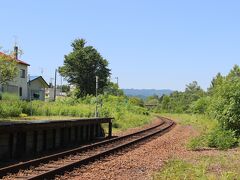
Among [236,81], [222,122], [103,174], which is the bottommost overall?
[103,174]

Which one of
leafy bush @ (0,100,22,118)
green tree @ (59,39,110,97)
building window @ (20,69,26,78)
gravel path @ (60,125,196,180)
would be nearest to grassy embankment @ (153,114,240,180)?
gravel path @ (60,125,196,180)

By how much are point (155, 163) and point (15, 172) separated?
15.1 ft

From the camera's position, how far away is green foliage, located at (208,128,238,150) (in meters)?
19.1

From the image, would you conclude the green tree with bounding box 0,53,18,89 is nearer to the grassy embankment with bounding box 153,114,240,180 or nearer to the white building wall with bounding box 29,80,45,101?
the grassy embankment with bounding box 153,114,240,180

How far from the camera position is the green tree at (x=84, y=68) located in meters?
96.4

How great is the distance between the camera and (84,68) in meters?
98.0

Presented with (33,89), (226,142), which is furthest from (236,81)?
(33,89)

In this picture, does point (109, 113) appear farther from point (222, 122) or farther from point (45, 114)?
point (222, 122)

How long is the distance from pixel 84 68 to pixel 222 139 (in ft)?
261

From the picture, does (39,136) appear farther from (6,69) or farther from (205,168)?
(6,69)

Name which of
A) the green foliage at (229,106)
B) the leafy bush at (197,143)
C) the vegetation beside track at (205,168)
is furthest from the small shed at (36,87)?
the vegetation beside track at (205,168)

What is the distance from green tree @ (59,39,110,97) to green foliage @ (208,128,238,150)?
75.6 m

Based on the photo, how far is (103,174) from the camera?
41.1 feet

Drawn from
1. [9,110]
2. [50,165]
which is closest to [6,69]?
[9,110]
